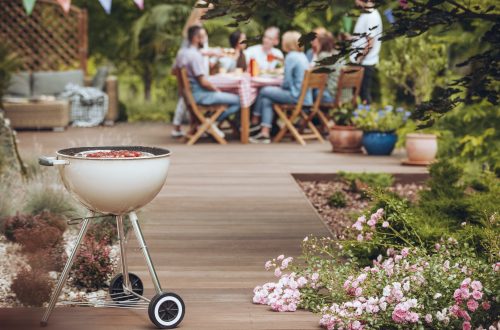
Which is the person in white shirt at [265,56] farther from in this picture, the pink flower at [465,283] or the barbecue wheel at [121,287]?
the pink flower at [465,283]

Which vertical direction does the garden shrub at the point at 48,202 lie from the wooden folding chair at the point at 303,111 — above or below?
above

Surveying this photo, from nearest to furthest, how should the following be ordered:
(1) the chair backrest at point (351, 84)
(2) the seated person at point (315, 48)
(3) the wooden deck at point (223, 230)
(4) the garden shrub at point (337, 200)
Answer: (3) the wooden deck at point (223, 230)
(4) the garden shrub at point (337, 200)
(1) the chair backrest at point (351, 84)
(2) the seated person at point (315, 48)

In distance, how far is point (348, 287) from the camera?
10.6ft

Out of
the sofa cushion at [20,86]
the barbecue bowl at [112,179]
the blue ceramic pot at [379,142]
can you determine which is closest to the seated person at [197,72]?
the blue ceramic pot at [379,142]

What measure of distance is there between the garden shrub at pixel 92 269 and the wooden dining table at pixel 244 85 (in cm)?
606

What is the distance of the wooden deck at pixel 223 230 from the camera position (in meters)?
3.30

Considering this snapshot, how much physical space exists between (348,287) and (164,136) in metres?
8.25

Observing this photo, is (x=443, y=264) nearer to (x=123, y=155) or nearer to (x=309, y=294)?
(x=309, y=294)

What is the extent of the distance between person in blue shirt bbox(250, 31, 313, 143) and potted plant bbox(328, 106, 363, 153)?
79 centimetres

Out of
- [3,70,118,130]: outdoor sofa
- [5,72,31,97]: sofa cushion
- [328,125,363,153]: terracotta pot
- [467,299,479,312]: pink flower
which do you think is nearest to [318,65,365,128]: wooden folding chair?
[328,125,363,153]: terracotta pot

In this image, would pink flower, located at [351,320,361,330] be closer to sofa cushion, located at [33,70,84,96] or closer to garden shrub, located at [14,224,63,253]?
garden shrub, located at [14,224,63,253]

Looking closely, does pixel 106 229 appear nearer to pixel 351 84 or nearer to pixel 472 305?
pixel 472 305

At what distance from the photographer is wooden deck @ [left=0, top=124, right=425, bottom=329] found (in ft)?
10.8

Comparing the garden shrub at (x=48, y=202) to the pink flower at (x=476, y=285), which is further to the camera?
the garden shrub at (x=48, y=202)
